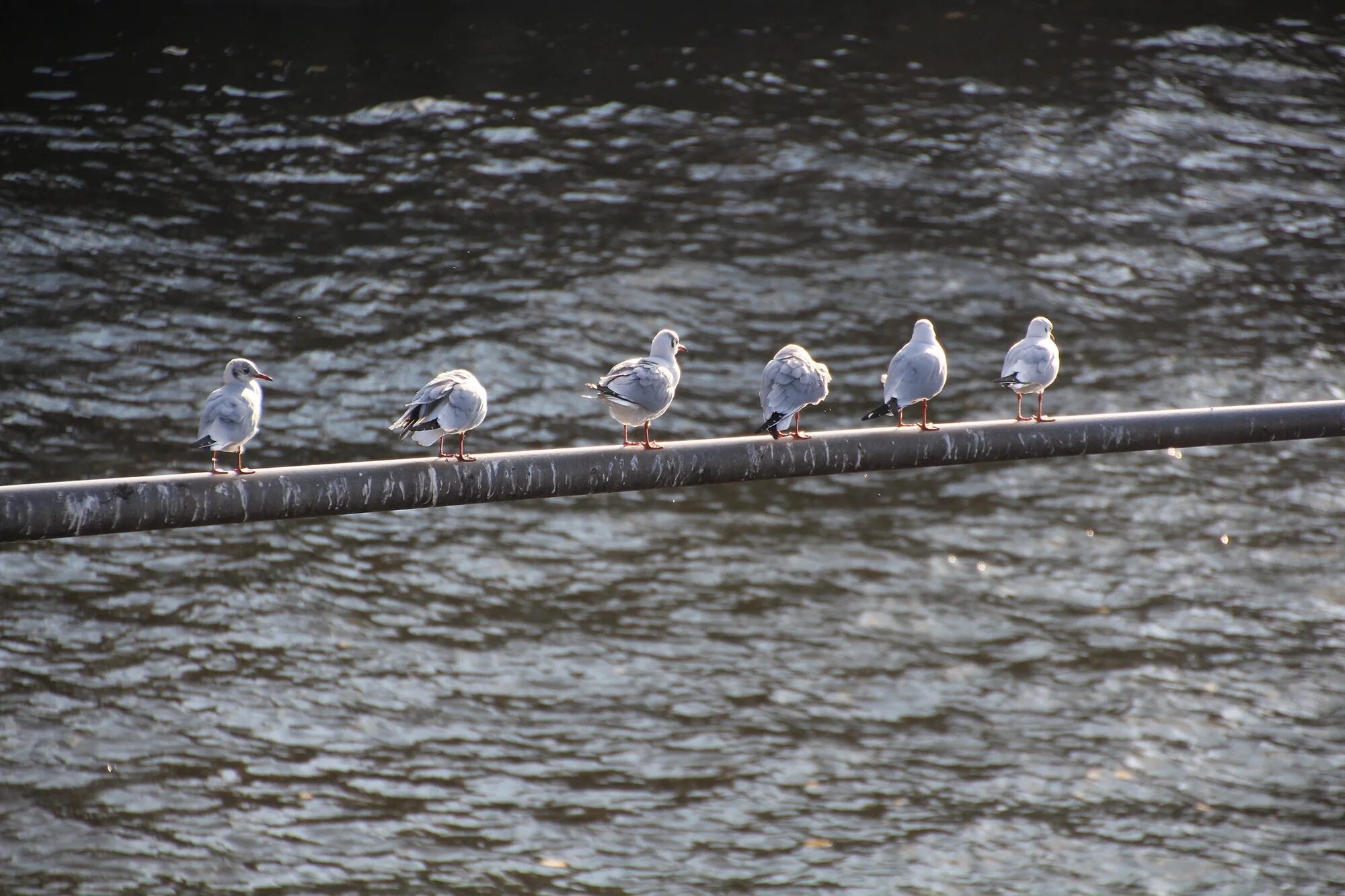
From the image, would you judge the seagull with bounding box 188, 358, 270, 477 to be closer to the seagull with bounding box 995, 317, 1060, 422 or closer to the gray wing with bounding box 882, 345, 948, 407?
the gray wing with bounding box 882, 345, 948, 407

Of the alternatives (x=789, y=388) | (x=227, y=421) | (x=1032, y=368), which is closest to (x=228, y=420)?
(x=227, y=421)

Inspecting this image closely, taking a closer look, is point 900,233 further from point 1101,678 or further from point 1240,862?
point 1240,862

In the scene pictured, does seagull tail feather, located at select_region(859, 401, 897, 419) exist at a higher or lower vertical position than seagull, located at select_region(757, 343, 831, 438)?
lower

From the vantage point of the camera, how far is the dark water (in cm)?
819

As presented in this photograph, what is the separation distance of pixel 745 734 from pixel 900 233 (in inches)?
337

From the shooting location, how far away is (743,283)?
14773 mm

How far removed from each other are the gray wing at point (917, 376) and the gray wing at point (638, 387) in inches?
40.2

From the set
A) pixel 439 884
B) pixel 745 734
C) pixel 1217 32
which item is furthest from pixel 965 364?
pixel 1217 32

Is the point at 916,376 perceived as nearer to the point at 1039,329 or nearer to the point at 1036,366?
the point at 1036,366

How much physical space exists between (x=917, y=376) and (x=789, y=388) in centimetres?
78

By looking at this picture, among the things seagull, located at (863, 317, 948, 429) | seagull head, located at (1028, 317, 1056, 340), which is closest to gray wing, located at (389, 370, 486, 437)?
seagull, located at (863, 317, 948, 429)

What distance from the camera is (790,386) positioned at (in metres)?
5.55

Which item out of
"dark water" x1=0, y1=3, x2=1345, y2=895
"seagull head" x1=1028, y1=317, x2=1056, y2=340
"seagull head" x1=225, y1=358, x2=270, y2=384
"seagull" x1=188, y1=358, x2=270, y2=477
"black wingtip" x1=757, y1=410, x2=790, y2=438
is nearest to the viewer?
"seagull" x1=188, y1=358, x2=270, y2=477

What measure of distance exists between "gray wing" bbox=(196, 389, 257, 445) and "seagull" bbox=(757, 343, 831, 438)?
2.00 m
